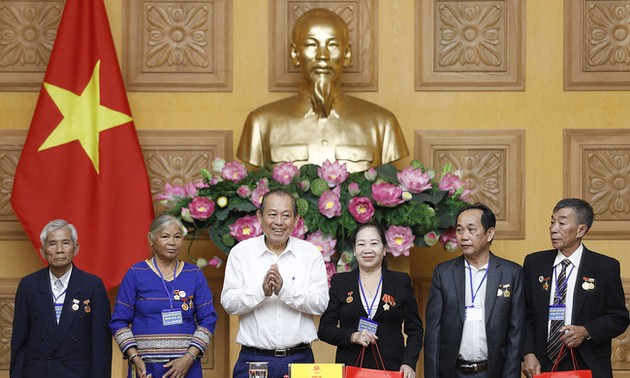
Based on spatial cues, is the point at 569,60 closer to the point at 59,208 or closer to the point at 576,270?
the point at 576,270

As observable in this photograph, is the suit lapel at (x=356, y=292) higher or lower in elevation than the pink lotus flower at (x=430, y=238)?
lower

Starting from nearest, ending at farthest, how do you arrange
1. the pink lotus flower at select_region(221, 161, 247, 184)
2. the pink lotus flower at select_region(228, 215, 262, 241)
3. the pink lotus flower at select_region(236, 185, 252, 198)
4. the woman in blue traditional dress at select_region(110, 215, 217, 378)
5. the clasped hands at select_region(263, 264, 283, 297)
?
1. the clasped hands at select_region(263, 264, 283, 297)
2. the woman in blue traditional dress at select_region(110, 215, 217, 378)
3. the pink lotus flower at select_region(228, 215, 262, 241)
4. the pink lotus flower at select_region(236, 185, 252, 198)
5. the pink lotus flower at select_region(221, 161, 247, 184)

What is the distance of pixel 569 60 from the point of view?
5.92 meters

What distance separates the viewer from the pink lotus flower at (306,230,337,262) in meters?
4.84

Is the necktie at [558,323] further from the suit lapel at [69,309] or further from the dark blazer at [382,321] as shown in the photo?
the suit lapel at [69,309]

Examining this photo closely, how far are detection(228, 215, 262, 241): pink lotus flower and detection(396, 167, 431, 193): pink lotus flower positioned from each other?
2.41ft

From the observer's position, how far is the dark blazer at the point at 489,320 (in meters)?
3.98

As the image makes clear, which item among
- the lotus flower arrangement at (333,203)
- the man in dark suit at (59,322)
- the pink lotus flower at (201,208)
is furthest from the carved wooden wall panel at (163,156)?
the man in dark suit at (59,322)

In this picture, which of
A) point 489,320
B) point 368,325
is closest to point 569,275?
point 489,320

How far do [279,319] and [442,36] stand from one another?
2.56 metres

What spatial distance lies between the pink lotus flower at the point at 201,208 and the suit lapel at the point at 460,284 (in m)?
1.43

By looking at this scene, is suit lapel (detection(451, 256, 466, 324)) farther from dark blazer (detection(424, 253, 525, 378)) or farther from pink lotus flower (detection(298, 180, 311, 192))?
pink lotus flower (detection(298, 180, 311, 192))

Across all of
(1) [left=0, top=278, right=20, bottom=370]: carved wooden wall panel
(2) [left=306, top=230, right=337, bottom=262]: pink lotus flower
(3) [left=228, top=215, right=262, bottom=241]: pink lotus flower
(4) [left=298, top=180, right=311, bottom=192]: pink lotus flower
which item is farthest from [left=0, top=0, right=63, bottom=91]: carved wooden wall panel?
(2) [left=306, top=230, right=337, bottom=262]: pink lotus flower

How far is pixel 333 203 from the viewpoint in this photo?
192 inches
